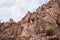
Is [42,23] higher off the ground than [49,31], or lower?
higher

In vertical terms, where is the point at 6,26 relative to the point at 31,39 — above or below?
above

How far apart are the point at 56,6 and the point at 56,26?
6.18 metres

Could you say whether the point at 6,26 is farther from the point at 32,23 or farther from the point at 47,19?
the point at 47,19

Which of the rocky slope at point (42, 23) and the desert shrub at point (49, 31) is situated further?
the rocky slope at point (42, 23)

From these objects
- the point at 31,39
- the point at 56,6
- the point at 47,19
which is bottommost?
the point at 31,39

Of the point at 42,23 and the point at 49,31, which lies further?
the point at 42,23

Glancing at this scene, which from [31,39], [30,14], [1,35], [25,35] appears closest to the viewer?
[31,39]

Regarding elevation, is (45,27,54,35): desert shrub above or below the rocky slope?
below

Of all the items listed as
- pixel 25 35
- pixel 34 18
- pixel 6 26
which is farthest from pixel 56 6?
pixel 6 26

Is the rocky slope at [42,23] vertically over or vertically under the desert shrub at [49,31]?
over

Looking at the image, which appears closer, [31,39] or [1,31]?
[31,39]

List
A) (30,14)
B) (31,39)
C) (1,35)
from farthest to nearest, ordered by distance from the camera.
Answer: (1,35), (30,14), (31,39)

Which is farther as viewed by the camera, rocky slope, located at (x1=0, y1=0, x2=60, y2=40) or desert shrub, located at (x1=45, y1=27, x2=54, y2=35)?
rocky slope, located at (x1=0, y1=0, x2=60, y2=40)

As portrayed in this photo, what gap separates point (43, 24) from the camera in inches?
1618
